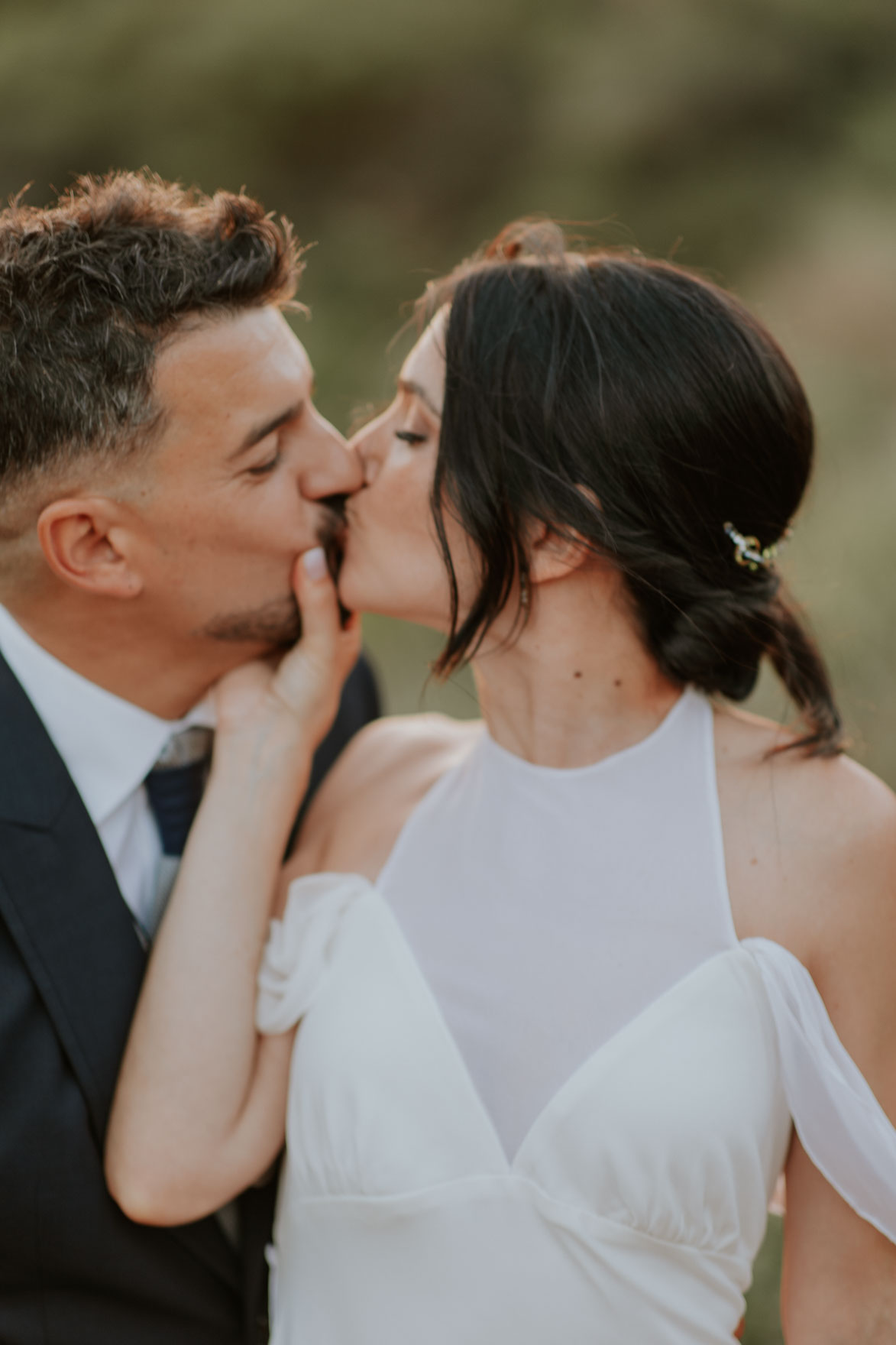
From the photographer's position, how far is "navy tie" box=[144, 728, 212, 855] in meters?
2.64

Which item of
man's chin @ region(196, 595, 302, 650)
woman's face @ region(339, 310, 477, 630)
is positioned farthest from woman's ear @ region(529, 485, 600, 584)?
man's chin @ region(196, 595, 302, 650)

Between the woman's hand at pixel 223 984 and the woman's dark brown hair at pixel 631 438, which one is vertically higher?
the woman's dark brown hair at pixel 631 438

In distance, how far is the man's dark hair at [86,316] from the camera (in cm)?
238

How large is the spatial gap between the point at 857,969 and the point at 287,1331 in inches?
53.9

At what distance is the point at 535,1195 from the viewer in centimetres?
203

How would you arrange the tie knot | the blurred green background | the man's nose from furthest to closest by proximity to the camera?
the blurred green background < the tie knot < the man's nose

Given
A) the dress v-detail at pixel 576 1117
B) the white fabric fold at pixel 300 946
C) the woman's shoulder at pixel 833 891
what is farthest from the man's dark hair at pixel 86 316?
the woman's shoulder at pixel 833 891

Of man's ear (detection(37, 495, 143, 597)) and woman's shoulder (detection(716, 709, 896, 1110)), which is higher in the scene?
man's ear (detection(37, 495, 143, 597))

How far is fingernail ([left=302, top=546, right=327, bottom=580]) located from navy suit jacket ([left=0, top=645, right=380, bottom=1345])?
700 millimetres

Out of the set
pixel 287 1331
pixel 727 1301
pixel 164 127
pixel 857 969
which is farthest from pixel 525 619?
pixel 164 127

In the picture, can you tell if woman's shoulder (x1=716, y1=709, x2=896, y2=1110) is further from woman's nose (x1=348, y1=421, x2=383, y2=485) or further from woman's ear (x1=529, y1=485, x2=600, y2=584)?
woman's nose (x1=348, y1=421, x2=383, y2=485)

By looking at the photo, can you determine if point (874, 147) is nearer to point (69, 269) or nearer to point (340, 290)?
point (340, 290)

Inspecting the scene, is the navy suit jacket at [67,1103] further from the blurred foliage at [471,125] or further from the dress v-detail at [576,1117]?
the blurred foliage at [471,125]

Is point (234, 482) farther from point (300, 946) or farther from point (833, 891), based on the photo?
point (833, 891)
